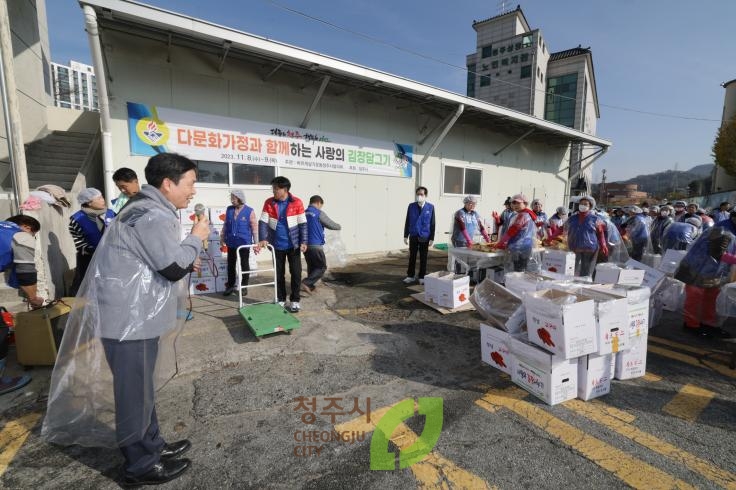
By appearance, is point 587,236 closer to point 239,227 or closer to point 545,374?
point 545,374

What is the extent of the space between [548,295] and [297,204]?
11.8ft

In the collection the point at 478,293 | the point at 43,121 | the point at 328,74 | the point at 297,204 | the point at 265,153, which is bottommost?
the point at 478,293

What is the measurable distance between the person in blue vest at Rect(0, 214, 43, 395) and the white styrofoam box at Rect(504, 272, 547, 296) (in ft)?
16.7

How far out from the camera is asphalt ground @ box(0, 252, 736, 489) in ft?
6.98

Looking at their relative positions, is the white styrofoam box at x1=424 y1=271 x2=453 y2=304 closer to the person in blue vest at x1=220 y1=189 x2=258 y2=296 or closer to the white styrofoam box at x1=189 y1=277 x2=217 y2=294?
the person in blue vest at x1=220 y1=189 x2=258 y2=296

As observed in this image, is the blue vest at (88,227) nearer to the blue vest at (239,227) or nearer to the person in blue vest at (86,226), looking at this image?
the person in blue vest at (86,226)

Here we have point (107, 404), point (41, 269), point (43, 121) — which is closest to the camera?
point (107, 404)

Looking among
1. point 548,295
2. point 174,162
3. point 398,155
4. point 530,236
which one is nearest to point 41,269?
point 174,162

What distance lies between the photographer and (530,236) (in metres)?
5.91

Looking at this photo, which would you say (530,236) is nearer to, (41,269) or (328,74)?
(328,74)

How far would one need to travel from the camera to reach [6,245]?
319 centimetres

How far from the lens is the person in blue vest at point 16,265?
3.13 metres

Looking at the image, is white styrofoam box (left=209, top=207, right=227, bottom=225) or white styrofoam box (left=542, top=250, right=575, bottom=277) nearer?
white styrofoam box (left=209, top=207, right=227, bottom=225)

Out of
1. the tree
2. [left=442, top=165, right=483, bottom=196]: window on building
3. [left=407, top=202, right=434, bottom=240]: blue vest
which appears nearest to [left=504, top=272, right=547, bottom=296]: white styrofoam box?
[left=407, top=202, right=434, bottom=240]: blue vest
